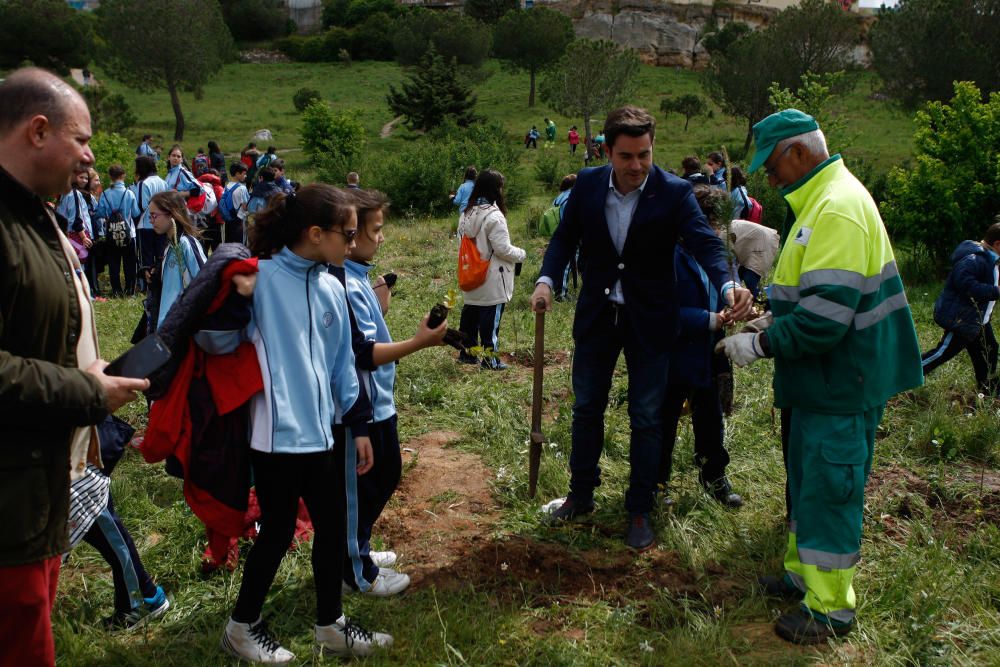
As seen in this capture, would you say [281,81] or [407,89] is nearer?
[407,89]

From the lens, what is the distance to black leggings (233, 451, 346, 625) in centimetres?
293

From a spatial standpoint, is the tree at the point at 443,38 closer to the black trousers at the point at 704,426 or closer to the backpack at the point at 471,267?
the backpack at the point at 471,267

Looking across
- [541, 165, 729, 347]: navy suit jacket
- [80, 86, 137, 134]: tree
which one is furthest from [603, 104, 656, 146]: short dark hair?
[80, 86, 137, 134]: tree

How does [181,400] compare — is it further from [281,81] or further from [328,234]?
[281,81]

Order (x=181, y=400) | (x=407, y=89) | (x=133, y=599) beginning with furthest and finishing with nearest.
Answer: (x=407, y=89) → (x=133, y=599) → (x=181, y=400)

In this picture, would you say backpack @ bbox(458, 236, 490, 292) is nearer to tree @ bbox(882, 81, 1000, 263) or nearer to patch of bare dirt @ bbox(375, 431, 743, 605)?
patch of bare dirt @ bbox(375, 431, 743, 605)

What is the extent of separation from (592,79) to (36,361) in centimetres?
3739

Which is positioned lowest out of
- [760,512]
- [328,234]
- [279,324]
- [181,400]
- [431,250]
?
[431,250]

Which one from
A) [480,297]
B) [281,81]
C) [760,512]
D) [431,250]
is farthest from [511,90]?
[760,512]

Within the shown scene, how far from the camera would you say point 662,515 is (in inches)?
172

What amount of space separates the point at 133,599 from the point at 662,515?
2.62m

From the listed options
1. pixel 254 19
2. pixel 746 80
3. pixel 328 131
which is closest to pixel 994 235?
pixel 328 131

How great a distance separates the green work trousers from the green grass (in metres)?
0.20

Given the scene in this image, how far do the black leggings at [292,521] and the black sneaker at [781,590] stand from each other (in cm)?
192
